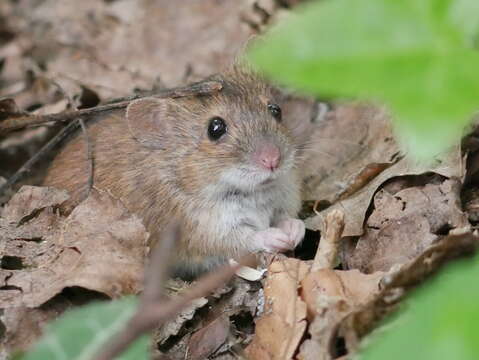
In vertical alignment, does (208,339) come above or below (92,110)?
below

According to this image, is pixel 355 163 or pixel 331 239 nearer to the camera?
pixel 331 239

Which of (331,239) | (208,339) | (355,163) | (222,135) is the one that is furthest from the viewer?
(355,163)

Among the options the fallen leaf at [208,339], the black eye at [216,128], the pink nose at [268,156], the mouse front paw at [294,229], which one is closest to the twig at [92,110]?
the black eye at [216,128]

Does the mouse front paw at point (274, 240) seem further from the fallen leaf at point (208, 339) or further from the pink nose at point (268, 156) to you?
the fallen leaf at point (208, 339)

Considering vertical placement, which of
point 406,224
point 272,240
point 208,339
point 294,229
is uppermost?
point 406,224

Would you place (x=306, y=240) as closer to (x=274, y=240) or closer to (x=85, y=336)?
(x=274, y=240)

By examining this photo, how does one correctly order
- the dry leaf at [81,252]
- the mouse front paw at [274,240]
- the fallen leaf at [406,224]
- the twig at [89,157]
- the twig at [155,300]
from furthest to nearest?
1. the twig at [89,157]
2. the mouse front paw at [274,240]
3. the fallen leaf at [406,224]
4. the dry leaf at [81,252]
5. the twig at [155,300]

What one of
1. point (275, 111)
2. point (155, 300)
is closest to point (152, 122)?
point (275, 111)

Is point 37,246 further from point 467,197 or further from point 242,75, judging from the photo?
point 467,197
